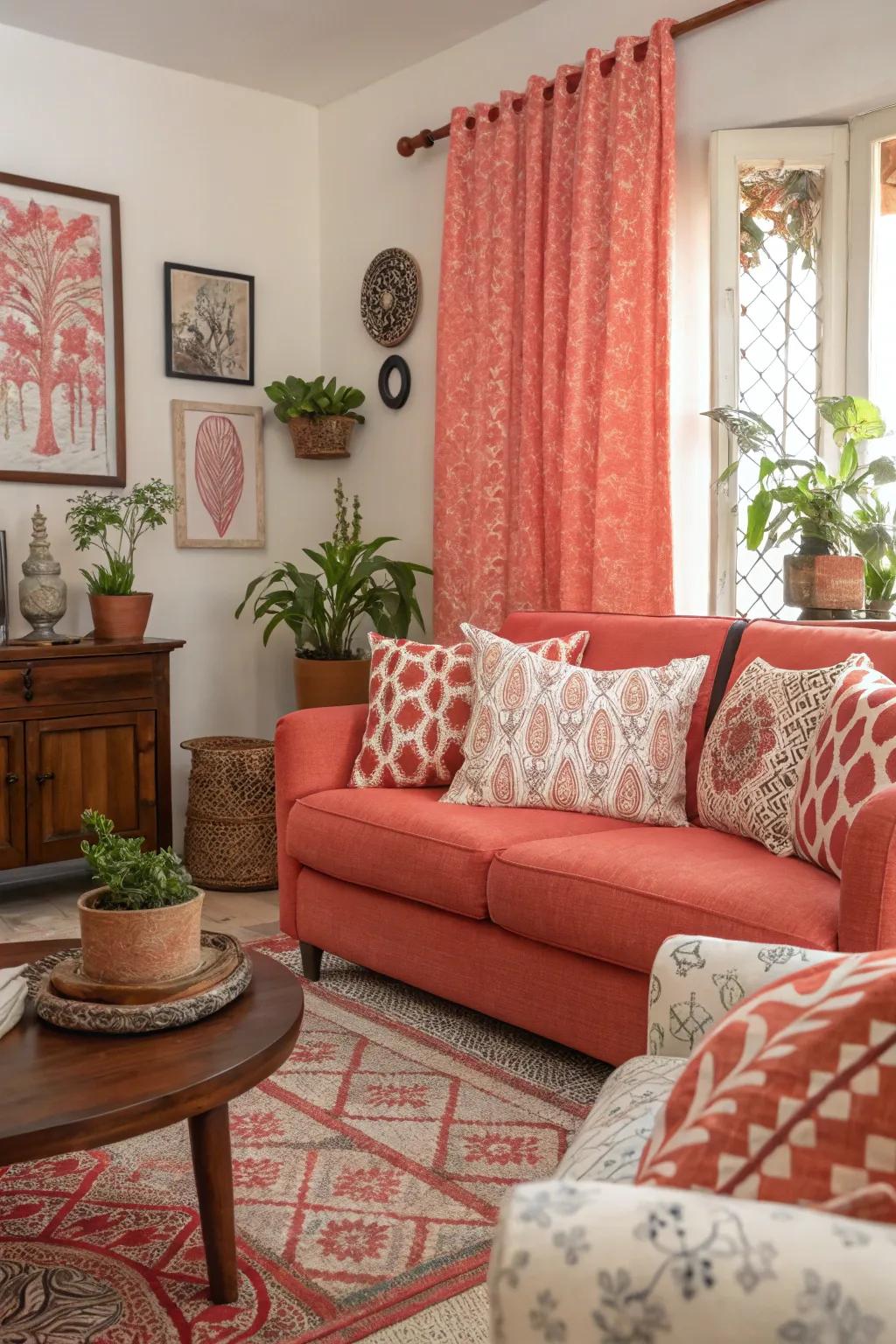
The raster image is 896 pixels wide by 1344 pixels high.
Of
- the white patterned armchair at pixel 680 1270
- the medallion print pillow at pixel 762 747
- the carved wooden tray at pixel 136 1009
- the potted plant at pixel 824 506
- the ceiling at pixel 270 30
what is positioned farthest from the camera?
the ceiling at pixel 270 30

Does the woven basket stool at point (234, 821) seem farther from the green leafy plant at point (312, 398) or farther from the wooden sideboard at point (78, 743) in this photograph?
the green leafy plant at point (312, 398)

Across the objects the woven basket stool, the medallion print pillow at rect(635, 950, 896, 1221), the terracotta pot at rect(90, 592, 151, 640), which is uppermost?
the terracotta pot at rect(90, 592, 151, 640)

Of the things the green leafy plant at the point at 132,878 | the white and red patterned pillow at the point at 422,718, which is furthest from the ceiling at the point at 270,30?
the green leafy plant at the point at 132,878

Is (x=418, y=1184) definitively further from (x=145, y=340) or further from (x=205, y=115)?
(x=205, y=115)

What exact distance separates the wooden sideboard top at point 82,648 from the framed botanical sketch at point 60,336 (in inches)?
24.7

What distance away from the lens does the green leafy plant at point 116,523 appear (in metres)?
4.03

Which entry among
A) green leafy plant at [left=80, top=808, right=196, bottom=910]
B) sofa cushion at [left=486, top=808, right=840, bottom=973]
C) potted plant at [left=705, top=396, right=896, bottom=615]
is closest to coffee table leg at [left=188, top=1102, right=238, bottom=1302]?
green leafy plant at [left=80, top=808, right=196, bottom=910]

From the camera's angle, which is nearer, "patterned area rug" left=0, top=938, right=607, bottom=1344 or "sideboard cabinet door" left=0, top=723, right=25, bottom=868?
"patterned area rug" left=0, top=938, right=607, bottom=1344

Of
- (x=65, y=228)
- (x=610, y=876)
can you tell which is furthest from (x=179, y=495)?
(x=610, y=876)

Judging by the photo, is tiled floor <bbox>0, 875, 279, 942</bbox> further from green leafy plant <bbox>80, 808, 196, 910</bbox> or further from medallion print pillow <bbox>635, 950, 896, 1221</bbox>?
medallion print pillow <bbox>635, 950, 896, 1221</bbox>

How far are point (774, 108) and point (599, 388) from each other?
0.85 m

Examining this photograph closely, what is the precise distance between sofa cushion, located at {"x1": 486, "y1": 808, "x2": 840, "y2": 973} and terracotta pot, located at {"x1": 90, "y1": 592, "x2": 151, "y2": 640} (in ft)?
6.45

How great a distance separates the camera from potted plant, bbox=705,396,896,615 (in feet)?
9.64

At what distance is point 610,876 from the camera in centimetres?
227
